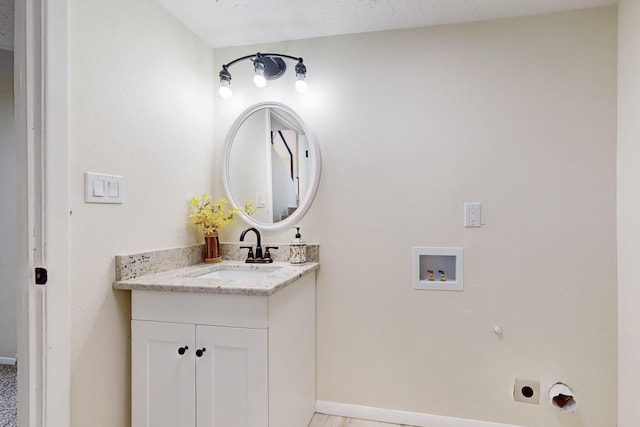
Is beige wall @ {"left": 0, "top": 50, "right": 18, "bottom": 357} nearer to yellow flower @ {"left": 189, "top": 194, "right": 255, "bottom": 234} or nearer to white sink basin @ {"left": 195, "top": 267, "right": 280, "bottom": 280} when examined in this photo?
yellow flower @ {"left": 189, "top": 194, "right": 255, "bottom": 234}

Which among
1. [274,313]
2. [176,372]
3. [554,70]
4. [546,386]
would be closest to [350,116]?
[554,70]

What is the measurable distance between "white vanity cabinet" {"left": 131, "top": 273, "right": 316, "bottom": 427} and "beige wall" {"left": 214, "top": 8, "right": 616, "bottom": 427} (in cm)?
60

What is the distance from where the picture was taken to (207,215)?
6.05ft

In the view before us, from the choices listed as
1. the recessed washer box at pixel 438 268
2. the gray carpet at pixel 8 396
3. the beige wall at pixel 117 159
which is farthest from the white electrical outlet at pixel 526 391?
the gray carpet at pixel 8 396

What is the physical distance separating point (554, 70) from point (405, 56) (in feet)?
2.37

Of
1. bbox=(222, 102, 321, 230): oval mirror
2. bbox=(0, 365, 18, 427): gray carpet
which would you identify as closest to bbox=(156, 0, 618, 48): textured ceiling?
bbox=(222, 102, 321, 230): oval mirror

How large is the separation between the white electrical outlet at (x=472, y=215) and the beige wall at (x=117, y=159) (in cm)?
147

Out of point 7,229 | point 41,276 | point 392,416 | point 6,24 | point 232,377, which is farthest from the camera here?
point 7,229

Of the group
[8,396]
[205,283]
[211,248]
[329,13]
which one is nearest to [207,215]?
[211,248]

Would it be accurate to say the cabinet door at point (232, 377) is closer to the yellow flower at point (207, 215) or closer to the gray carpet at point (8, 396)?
the yellow flower at point (207, 215)

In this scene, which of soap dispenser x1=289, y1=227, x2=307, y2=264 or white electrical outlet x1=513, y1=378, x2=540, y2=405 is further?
soap dispenser x1=289, y1=227, x2=307, y2=264

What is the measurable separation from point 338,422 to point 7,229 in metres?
2.58

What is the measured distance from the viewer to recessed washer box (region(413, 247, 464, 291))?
1.78m

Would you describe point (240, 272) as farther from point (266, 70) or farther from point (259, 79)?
point (266, 70)
